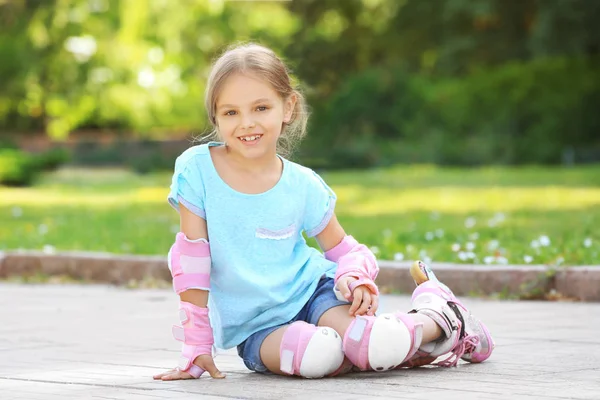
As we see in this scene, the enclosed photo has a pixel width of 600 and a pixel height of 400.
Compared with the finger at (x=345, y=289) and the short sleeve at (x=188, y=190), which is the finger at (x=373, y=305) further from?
the short sleeve at (x=188, y=190)

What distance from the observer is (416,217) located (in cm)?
1168

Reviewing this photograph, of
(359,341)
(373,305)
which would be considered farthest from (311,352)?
(373,305)

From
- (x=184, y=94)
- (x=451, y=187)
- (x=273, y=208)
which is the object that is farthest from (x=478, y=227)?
(x=184, y=94)

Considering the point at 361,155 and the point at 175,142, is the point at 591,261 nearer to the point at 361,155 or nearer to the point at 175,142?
the point at 361,155

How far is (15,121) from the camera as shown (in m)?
41.1

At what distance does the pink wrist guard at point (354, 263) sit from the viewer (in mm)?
4352

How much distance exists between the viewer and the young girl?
14.2 ft

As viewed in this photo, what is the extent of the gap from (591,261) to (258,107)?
140 inches

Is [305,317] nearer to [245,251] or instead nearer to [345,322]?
[345,322]

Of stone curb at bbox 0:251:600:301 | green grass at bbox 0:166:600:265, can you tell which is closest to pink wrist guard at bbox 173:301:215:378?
stone curb at bbox 0:251:600:301

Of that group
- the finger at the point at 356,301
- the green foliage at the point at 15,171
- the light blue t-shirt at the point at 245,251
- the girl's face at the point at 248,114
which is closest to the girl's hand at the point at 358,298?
the finger at the point at 356,301

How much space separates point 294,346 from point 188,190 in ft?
2.34

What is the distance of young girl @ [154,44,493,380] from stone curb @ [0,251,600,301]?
2601 millimetres

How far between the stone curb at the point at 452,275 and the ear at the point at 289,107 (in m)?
2.99
